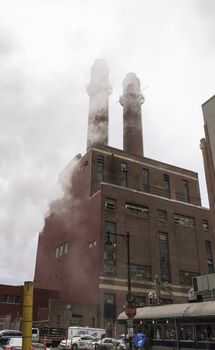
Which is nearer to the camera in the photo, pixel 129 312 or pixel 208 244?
pixel 129 312

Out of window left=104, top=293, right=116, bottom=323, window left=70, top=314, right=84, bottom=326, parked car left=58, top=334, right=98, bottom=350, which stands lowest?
parked car left=58, top=334, right=98, bottom=350

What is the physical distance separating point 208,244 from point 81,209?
22.4 metres

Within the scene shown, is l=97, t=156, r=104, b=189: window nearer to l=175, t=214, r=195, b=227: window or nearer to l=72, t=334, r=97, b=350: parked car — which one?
l=175, t=214, r=195, b=227: window

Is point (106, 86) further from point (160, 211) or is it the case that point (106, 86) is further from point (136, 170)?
point (160, 211)

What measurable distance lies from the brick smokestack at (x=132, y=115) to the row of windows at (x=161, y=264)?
60.8 ft

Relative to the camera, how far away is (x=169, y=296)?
52.5m

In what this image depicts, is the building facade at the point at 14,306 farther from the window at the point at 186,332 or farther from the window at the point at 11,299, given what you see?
the window at the point at 186,332

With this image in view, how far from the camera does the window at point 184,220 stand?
196 ft

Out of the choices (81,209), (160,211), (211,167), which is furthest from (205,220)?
(211,167)

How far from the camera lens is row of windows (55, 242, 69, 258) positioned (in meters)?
59.6

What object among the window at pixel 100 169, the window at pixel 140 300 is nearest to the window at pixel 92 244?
the window at pixel 140 300

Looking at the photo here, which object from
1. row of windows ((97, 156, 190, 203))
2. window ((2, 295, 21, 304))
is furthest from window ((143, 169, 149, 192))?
window ((2, 295, 21, 304))

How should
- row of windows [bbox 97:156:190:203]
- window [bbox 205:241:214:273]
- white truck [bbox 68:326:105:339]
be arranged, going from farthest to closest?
row of windows [bbox 97:156:190:203]
window [bbox 205:241:214:273]
white truck [bbox 68:326:105:339]

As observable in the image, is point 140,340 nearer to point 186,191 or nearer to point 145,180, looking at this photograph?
point 145,180
